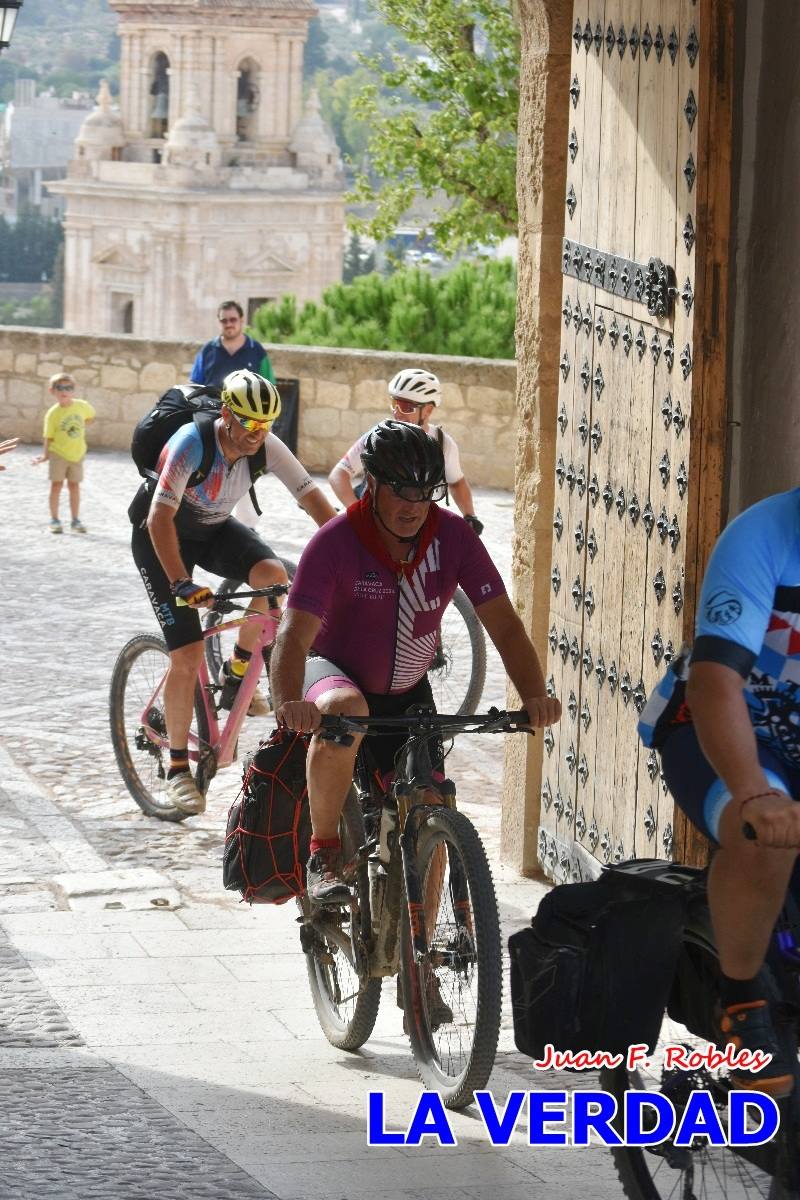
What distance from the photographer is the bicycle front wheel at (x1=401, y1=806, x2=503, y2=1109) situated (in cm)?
504

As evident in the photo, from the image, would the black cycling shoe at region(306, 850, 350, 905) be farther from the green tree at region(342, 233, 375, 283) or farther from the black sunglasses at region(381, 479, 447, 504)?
the green tree at region(342, 233, 375, 283)

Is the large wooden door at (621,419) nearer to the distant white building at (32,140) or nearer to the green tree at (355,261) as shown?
the green tree at (355,261)

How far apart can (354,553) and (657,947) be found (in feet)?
6.08

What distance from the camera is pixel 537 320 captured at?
7770mm

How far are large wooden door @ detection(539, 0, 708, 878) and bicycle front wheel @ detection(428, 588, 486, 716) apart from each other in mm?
2680

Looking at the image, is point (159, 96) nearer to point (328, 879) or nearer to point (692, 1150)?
point (328, 879)

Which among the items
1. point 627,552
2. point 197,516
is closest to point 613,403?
point 627,552

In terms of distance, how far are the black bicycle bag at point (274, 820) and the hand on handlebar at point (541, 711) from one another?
82 centimetres

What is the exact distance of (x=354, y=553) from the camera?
5.60 m

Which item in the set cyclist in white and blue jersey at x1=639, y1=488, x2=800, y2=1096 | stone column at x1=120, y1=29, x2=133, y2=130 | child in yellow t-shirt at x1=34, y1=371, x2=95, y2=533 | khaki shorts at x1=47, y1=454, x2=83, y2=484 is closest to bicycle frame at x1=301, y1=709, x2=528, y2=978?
cyclist in white and blue jersey at x1=639, y1=488, x2=800, y2=1096

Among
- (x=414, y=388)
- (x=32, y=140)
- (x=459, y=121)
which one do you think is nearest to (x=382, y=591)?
(x=414, y=388)

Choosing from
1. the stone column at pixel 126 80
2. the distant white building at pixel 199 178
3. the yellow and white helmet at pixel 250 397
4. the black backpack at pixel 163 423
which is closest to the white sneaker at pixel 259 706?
the black backpack at pixel 163 423

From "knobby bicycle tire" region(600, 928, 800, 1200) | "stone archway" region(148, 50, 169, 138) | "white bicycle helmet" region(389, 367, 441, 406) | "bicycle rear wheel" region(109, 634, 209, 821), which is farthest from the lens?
"stone archway" region(148, 50, 169, 138)

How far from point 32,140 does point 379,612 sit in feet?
473
